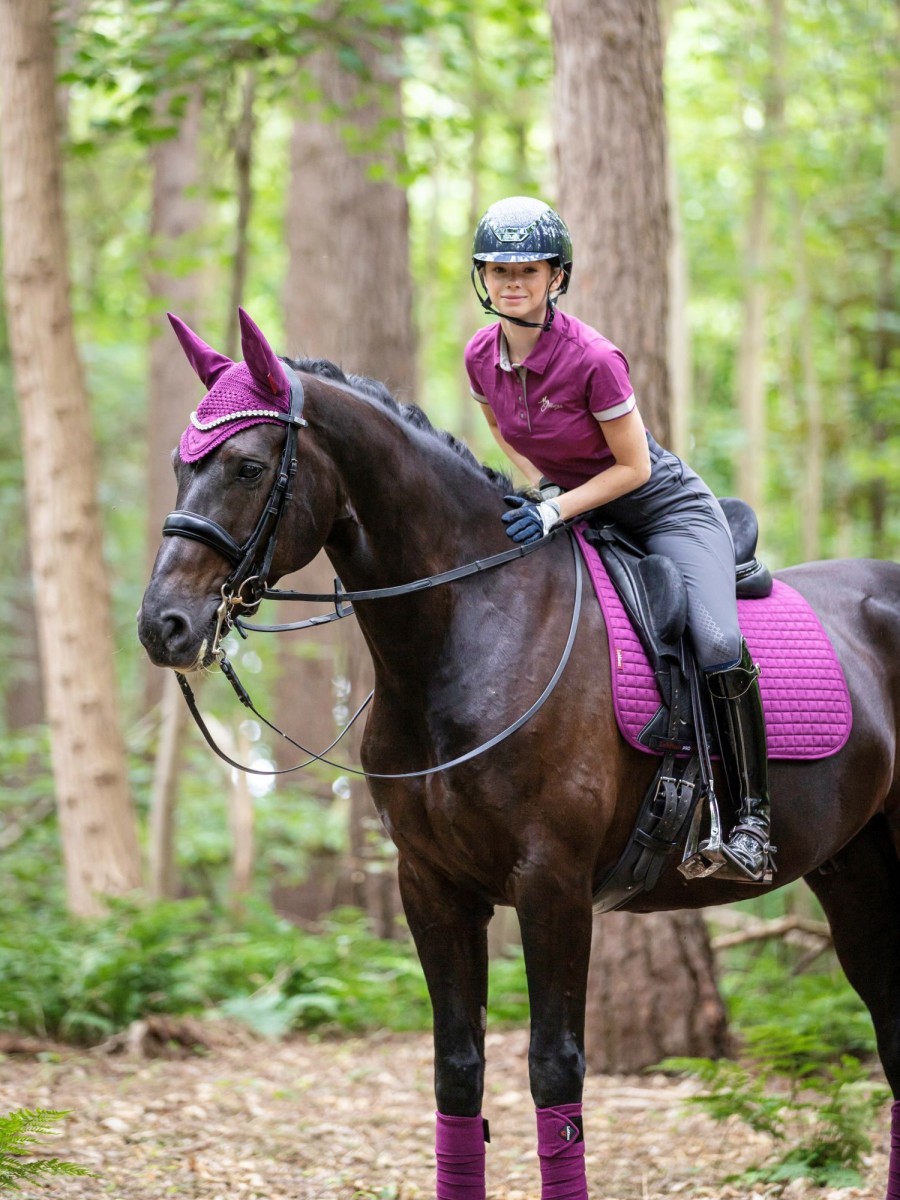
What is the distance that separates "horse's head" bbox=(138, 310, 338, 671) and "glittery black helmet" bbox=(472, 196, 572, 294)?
793 millimetres

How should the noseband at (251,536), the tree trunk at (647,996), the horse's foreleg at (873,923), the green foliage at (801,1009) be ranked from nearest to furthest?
1. the noseband at (251,536)
2. the horse's foreleg at (873,923)
3. the green foliage at (801,1009)
4. the tree trunk at (647,996)

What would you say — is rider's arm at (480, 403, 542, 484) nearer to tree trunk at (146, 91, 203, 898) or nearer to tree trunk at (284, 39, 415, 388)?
tree trunk at (284, 39, 415, 388)

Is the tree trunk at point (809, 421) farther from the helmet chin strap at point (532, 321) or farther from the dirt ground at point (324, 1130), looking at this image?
the helmet chin strap at point (532, 321)

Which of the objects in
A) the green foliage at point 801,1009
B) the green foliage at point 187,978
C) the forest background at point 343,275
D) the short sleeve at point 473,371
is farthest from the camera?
the forest background at point 343,275

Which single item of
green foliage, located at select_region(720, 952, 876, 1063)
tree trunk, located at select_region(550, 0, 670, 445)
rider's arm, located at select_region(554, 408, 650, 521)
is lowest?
green foliage, located at select_region(720, 952, 876, 1063)

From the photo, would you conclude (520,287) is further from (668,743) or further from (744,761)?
(744,761)

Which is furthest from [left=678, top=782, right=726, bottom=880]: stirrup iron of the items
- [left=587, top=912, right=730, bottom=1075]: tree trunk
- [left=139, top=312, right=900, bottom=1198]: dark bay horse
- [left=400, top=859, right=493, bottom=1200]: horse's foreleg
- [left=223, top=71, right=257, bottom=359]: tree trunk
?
[left=223, top=71, right=257, bottom=359]: tree trunk

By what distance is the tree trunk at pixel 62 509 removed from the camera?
7.89 m

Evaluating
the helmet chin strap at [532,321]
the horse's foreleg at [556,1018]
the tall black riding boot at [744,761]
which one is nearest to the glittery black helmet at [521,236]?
the helmet chin strap at [532,321]

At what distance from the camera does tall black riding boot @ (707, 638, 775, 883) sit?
3.92 metres

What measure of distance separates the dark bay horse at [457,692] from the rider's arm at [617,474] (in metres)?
0.20

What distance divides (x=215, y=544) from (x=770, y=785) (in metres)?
2.21

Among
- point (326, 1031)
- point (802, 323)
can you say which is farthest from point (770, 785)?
point (802, 323)

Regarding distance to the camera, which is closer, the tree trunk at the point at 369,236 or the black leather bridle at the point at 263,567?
the black leather bridle at the point at 263,567
